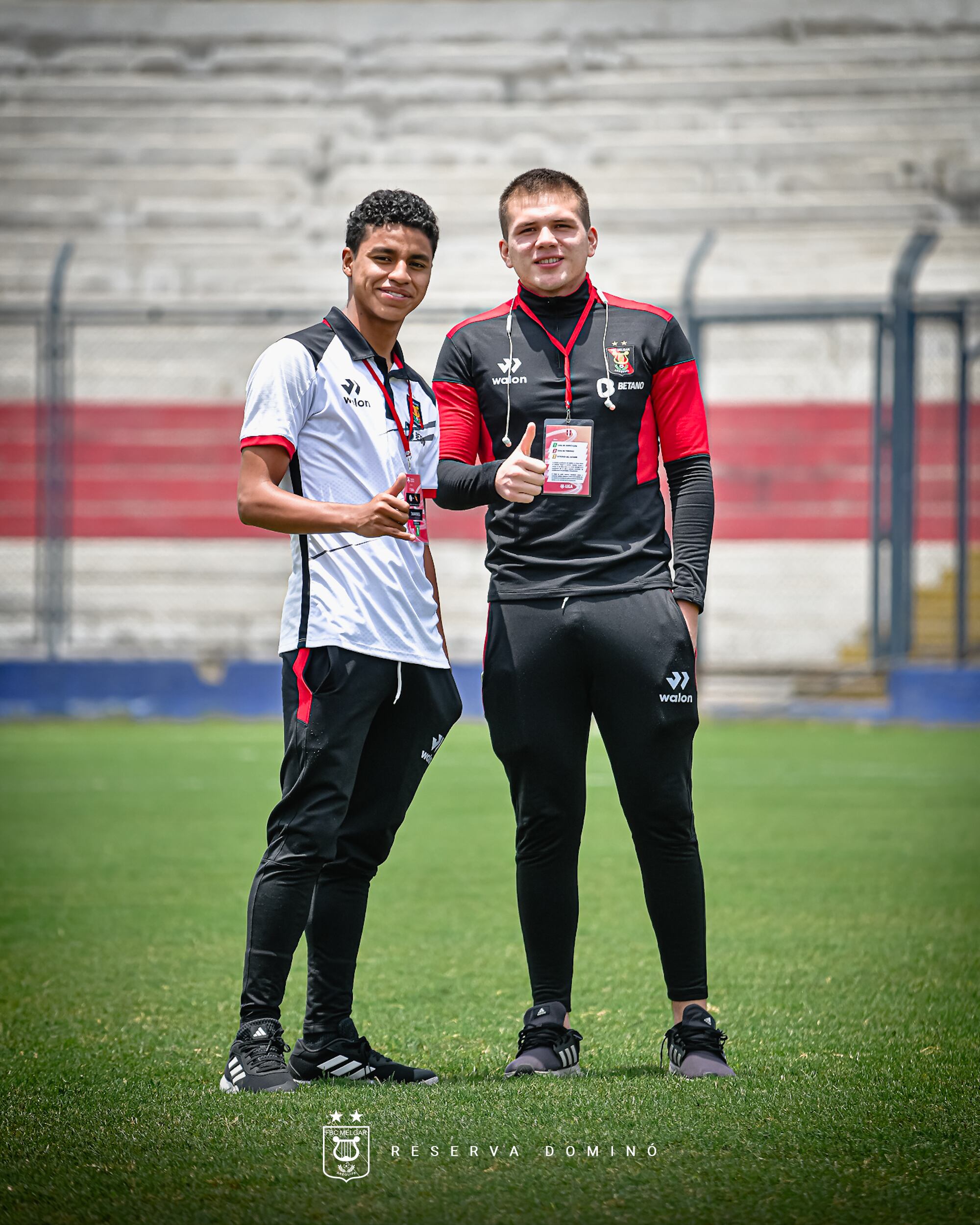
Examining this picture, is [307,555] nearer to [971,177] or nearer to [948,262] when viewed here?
[948,262]

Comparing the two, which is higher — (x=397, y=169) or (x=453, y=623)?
(x=397, y=169)

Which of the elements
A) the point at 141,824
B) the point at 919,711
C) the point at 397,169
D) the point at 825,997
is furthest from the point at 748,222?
the point at 825,997

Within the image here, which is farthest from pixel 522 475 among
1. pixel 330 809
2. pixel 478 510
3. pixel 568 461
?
pixel 478 510

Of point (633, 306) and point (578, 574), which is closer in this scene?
point (578, 574)

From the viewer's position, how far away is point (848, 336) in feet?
47.8

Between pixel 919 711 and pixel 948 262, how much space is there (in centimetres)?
661

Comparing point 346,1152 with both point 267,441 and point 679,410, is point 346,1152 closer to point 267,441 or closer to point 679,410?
point 267,441

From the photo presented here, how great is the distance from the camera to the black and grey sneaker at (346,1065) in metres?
2.79

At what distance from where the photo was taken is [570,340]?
290cm

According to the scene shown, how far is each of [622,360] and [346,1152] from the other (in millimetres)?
1508

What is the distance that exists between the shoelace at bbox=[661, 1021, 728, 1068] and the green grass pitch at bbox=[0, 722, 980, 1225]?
7 cm

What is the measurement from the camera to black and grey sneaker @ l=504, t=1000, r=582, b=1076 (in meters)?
→ 2.79

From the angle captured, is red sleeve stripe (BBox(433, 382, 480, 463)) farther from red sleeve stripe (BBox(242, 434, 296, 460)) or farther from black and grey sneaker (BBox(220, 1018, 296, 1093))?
black and grey sneaker (BBox(220, 1018, 296, 1093))

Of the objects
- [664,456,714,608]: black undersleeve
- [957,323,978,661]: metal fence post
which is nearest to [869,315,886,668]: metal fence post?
[957,323,978,661]: metal fence post
